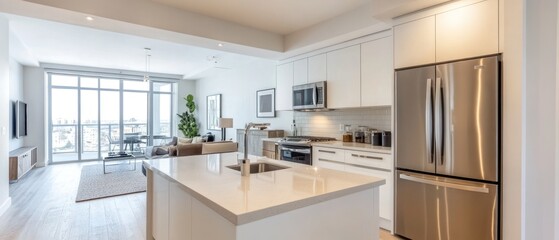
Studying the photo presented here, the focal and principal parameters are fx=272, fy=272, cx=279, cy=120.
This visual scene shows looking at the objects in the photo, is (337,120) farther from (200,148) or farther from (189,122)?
(189,122)

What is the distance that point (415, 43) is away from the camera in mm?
2736

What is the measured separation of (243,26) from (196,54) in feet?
7.78

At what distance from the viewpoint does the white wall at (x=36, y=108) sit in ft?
23.0

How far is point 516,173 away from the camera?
6.86 feet

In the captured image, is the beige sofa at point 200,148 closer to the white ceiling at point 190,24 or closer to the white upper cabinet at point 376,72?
the white ceiling at point 190,24

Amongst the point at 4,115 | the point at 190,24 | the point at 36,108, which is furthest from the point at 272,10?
the point at 36,108

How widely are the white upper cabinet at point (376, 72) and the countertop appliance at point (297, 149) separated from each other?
99 centimetres

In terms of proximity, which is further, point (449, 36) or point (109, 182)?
point (109, 182)

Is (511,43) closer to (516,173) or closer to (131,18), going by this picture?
(516,173)

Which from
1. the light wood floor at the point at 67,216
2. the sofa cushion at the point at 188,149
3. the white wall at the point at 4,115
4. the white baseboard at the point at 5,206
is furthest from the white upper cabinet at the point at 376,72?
the white baseboard at the point at 5,206

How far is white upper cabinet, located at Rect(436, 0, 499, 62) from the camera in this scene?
2.24 metres

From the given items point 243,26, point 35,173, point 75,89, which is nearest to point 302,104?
point 243,26

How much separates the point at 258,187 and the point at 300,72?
11.2 feet

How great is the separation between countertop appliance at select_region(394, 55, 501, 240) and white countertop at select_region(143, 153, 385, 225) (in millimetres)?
1117
